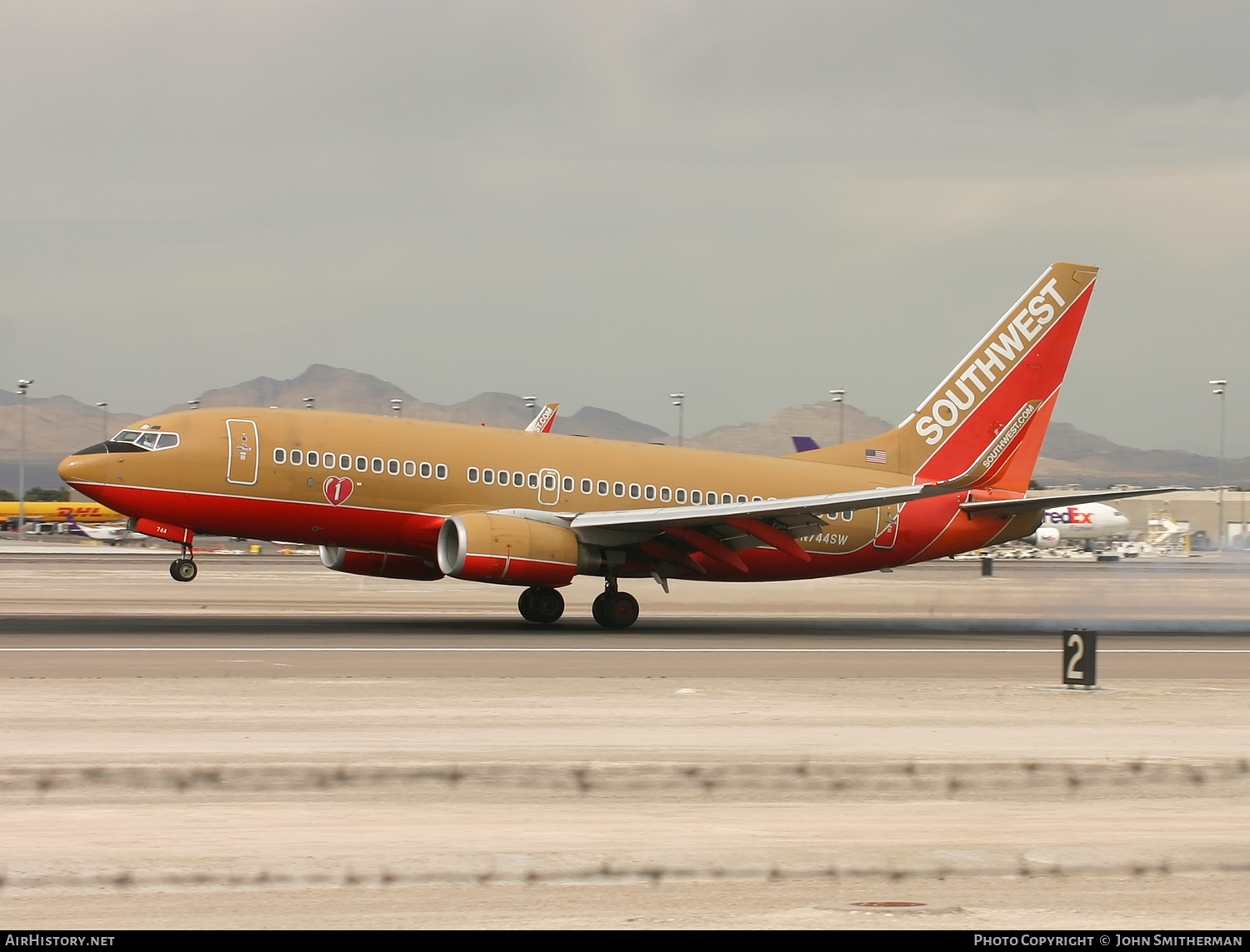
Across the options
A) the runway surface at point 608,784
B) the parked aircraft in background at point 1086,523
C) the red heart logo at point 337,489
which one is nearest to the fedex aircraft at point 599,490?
the red heart logo at point 337,489

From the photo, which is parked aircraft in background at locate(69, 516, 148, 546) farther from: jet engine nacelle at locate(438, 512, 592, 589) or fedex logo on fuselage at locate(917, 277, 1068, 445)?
fedex logo on fuselage at locate(917, 277, 1068, 445)

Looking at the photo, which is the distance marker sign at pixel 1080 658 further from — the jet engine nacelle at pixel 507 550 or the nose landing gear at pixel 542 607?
the nose landing gear at pixel 542 607

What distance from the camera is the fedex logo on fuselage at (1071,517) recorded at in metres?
115

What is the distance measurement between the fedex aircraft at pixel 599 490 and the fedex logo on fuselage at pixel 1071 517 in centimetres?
8426

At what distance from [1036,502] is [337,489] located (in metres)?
16.7

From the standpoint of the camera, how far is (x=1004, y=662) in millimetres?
23062

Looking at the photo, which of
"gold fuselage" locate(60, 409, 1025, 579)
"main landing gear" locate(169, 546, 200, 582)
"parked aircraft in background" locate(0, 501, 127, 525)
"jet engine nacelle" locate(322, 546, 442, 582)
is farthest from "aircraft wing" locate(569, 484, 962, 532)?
"parked aircraft in background" locate(0, 501, 127, 525)

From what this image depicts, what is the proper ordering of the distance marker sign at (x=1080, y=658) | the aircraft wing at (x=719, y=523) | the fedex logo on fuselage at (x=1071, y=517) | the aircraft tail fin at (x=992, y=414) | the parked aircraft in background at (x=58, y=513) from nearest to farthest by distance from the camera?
the distance marker sign at (x=1080, y=658)
the aircraft wing at (x=719, y=523)
the aircraft tail fin at (x=992, y=414)
the fedex logo on fuselage at (x=1071, y=517)
the parked aircraft in background at (x=58, y=513)

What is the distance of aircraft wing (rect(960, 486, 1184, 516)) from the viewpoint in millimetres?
27578

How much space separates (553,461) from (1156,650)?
1381cm

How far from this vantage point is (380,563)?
30938mm

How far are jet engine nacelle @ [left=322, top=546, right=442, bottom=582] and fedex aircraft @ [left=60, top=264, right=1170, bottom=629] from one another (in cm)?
4
